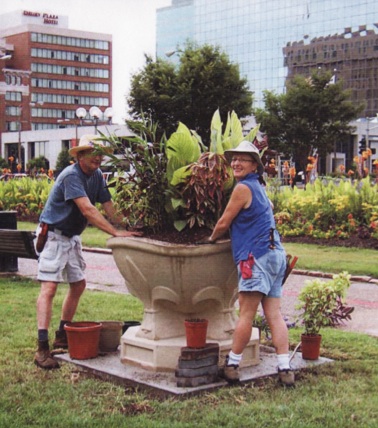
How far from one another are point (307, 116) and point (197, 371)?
48317 millimetres

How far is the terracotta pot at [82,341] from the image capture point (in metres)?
6.38

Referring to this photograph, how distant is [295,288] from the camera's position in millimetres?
11531

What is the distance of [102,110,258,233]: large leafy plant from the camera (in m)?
5.90

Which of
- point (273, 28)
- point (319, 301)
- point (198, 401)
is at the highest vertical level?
point (273, 28)

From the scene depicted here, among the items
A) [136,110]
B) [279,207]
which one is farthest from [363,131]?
[279,207]

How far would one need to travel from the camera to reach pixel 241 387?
5.64m

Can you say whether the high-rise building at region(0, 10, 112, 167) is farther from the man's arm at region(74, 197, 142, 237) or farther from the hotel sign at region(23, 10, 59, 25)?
the man's arm at region(74, 197, 142, 237)

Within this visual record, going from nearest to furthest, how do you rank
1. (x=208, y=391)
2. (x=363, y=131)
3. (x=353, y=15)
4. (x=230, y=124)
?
(x=208, y=391) < (x=230, y=124) < (x=363, y=131) < (x=353, y=15)

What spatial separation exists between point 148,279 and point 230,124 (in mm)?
1407

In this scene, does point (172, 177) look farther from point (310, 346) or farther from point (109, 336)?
point (310, 346)

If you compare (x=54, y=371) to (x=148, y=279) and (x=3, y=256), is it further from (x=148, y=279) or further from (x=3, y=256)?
(x=3, y=256)

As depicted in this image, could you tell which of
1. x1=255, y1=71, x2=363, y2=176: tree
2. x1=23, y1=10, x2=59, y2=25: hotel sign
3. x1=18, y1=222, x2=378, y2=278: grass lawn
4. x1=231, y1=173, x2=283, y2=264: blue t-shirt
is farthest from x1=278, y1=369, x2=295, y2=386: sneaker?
x1=23, y1=10, x2=59, y2=25: hotel sign

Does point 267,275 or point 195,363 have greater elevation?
point 267,275

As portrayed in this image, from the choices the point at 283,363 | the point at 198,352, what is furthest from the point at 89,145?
the point at 283,363
